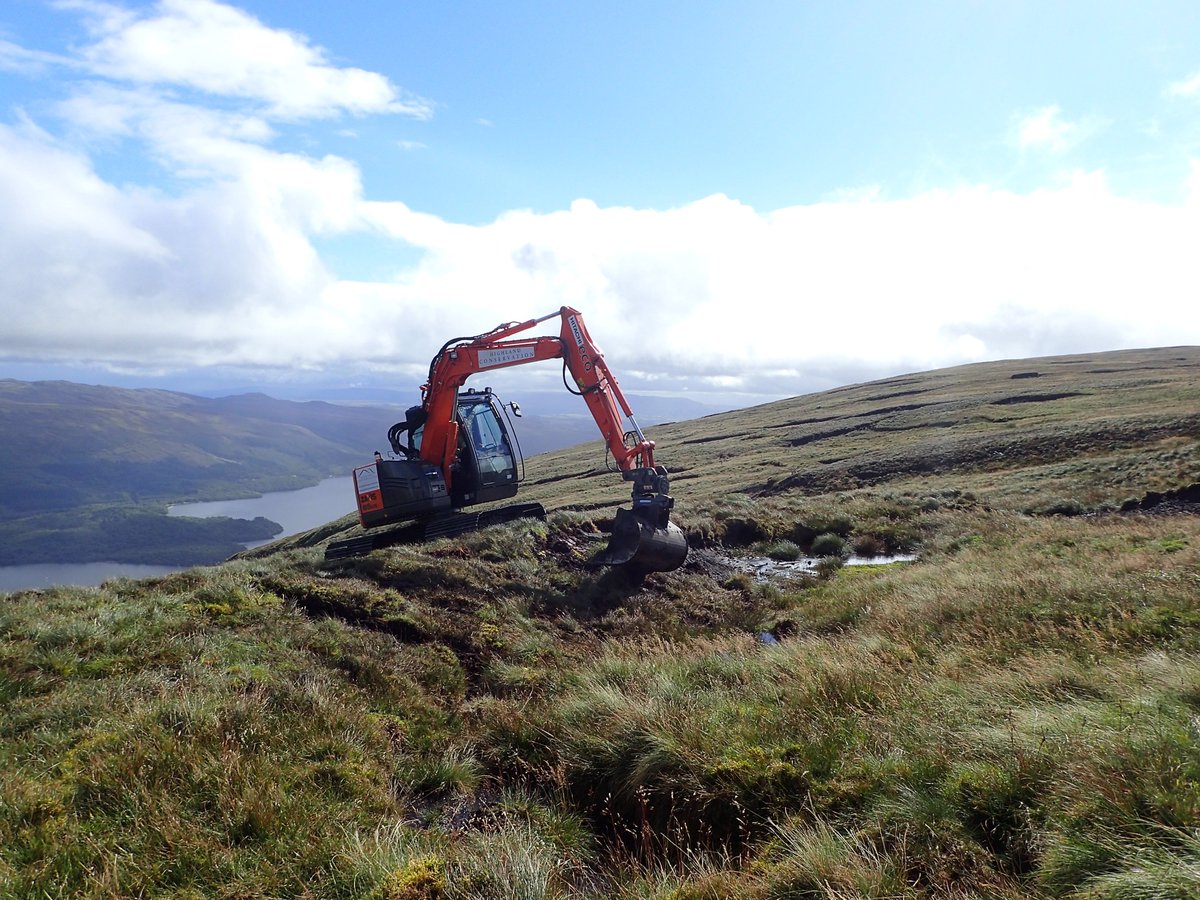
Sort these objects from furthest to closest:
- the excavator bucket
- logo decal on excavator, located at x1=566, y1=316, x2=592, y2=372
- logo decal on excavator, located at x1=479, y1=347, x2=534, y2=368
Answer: logo decal on excavator, located at x1=479, y1=347, x2=534, y2=368 < logo decal on excavator, located at x1=566, y1=316, x2=592, y2=372 < the excavator bucket

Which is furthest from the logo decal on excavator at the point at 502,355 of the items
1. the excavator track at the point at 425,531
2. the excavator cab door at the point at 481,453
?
the excavator track at the point at 425,531

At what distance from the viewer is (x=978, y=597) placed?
27.0 feet

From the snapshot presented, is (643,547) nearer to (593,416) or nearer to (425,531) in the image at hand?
(593,416)

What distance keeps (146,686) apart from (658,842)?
484 cm

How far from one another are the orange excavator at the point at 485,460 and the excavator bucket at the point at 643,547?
2 cm

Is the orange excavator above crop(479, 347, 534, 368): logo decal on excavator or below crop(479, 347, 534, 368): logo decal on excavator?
below

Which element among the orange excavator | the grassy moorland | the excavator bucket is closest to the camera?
the grassy moorland

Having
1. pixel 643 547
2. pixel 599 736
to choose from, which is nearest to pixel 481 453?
pixel 643 547

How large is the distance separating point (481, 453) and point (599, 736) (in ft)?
39.4

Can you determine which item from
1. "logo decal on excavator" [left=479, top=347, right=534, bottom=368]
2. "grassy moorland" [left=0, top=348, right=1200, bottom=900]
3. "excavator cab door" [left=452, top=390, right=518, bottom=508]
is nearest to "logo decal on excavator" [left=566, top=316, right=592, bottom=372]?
"logo decal on excavator" [left=479, top=347, right=534, bottom=368]

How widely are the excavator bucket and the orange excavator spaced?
22 mm

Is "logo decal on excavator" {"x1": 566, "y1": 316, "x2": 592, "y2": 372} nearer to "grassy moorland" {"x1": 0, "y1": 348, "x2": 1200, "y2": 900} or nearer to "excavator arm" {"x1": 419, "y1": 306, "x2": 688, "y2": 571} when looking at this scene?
"excavator arm" {"x1": 419, "y1": 306, "x2": 688, "y2": 571}

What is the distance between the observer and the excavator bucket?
13094mm

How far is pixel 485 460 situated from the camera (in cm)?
1677
